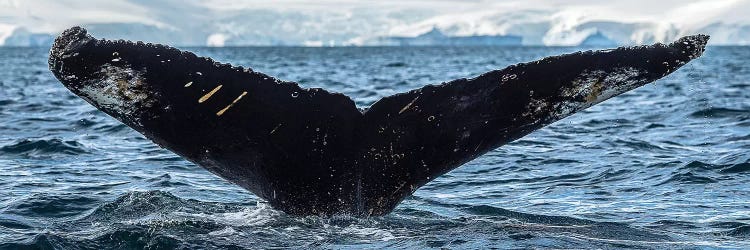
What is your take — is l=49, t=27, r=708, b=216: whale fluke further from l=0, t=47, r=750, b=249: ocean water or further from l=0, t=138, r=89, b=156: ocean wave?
l=0, t=138, r=89, b=156: ocean wave

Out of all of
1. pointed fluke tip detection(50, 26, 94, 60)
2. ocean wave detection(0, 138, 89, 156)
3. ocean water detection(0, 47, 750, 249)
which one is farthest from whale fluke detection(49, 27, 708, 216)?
ocean wave detection(0, 138, 89, 156)

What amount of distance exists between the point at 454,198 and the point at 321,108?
11.3ft

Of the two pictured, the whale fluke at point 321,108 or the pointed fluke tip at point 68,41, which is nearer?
the pointed fluke tip at point 68,41

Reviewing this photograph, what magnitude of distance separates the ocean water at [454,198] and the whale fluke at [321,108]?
2.29ft

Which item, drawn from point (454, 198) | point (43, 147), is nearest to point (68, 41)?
point (454, 198)

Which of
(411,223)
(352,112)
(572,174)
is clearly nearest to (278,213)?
(411,223)

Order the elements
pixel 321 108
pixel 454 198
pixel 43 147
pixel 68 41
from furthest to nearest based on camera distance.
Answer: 1. pixel 43 147
2. pixel 454 198
3. pixel 321 108
4. pixel 68 41

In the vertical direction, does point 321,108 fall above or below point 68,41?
below

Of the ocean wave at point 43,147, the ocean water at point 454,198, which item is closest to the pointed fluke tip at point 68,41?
the ocean water at point 454,198

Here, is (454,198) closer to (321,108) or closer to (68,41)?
(321,108)

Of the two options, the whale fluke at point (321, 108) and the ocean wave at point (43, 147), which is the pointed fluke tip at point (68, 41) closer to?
the whale fluke at point (321, 108)

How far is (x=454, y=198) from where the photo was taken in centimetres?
812

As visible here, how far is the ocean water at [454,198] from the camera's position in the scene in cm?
592

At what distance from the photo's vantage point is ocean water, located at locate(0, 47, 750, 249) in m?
5.92
